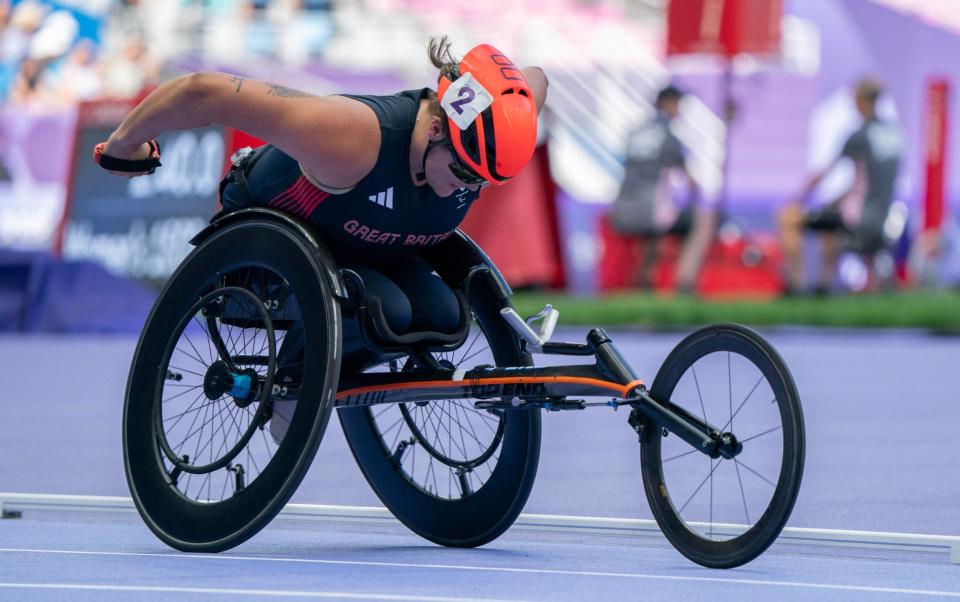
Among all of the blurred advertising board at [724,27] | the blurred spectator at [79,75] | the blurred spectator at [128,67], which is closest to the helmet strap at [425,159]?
the blurred advertising board at [724,27]

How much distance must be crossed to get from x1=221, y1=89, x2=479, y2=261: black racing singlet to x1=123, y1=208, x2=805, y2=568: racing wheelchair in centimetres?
8

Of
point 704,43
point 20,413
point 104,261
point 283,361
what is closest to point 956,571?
point 283,361

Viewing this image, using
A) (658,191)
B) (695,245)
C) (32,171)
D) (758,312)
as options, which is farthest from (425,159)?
(32,171)

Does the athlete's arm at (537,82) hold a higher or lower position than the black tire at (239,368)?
higher

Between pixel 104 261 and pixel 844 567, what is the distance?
30.3 feet

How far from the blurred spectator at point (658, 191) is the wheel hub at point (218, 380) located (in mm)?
10532

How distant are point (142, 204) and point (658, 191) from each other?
4.88 m

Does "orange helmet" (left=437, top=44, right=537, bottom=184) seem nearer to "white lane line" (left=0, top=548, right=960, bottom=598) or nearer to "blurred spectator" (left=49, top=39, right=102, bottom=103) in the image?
"white lane line" (left=0, top=548, right=960, bottom=598)

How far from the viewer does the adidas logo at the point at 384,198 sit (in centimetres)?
376

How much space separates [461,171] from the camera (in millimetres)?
3727

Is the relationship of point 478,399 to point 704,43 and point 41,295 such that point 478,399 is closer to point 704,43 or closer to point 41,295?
point 41,295

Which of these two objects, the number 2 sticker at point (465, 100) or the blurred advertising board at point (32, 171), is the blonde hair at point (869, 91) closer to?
the number 2 sticker at point (465, 100)

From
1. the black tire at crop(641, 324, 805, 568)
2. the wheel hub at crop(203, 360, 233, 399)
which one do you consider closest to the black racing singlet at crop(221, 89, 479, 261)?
the wheel hub at crop(203, 360, 233, 399)

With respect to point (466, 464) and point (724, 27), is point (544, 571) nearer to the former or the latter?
point (466, 464)
